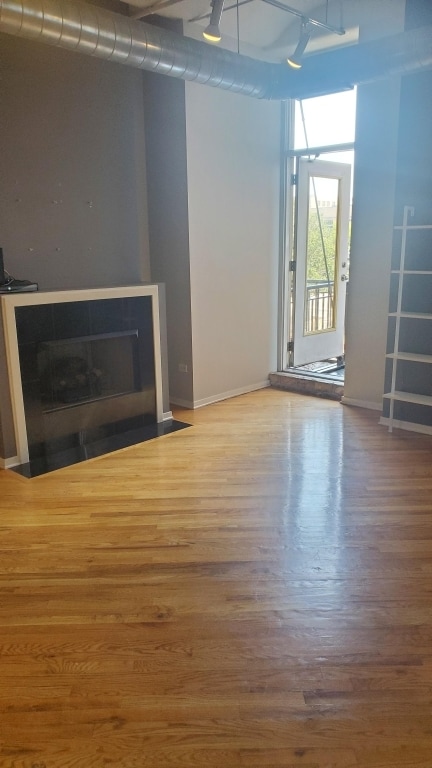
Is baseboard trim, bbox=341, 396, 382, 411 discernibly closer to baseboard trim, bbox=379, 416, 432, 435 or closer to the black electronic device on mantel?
baseboard trim, bbox=379, 416, 432, 435

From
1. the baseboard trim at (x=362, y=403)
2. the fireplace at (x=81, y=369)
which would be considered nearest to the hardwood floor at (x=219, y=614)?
the fireplace at (x=81, y=369)

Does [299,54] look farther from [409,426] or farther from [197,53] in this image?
[409,426]

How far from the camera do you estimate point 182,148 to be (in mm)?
4895

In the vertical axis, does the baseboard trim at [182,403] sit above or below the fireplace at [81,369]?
below

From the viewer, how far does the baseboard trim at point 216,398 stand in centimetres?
541

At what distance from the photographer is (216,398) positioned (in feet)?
18.4

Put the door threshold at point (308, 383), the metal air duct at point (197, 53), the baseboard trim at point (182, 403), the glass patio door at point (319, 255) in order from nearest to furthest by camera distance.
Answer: the metal air duct at point (197, 53), the baseboard trim at point (182, 403), the door threshold at point (308, 383), the glass patio door at point (319, 255)

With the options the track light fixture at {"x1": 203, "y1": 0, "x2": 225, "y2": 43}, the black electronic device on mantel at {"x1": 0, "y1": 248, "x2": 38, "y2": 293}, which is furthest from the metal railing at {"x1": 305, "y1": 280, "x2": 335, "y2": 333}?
the black electronic device on mantel at {"x1": 0, "y1": 248, "x2": 38, "y2": 293}

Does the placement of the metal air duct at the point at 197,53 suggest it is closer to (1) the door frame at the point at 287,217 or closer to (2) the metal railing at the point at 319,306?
(1) the door frame at the point at 287,217

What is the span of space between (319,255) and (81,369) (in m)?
3.01

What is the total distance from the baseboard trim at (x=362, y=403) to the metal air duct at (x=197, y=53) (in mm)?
2613

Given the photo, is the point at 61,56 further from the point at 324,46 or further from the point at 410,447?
the point at 410,447

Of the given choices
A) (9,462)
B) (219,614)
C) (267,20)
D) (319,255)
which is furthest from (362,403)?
(267,20)

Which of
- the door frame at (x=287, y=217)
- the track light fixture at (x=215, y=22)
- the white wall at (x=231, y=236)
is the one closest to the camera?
the track light fixture at (x=215, y=22)
